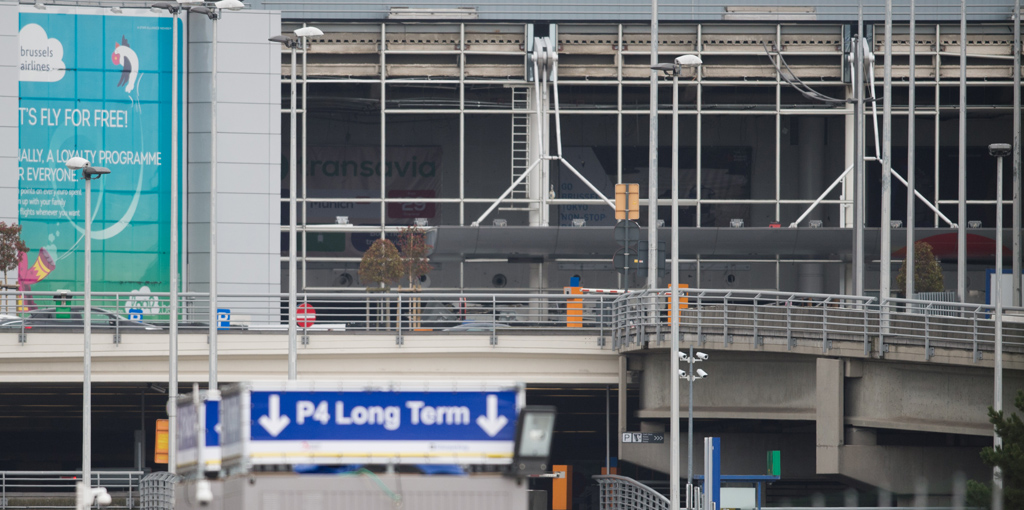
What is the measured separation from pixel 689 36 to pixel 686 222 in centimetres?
655

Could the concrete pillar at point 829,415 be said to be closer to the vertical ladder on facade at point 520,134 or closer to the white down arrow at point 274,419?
the white down arrow at point 274,419

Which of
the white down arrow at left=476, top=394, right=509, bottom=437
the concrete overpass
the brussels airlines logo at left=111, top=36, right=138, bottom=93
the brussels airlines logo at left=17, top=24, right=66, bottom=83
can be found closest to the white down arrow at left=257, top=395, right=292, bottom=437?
the white down arrow at left=476, top=394, right=509, bottom=437

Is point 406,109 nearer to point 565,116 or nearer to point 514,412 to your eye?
point 565,116

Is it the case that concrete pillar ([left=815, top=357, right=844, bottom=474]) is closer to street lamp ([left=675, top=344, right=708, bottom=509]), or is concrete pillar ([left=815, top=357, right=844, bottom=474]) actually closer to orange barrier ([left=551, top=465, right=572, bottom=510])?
street lamp ([left=675, top=344, right=708, bottom=509])

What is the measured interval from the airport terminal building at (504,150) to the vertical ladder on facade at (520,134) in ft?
0.43

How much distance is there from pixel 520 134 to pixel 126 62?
12934 millimetres

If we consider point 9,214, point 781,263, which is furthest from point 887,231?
point 9,214

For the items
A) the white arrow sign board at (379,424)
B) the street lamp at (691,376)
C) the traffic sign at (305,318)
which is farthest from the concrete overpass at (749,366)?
the white arrow sign board at (379,424)

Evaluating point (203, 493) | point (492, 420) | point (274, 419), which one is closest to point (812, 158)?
point (492, 420)

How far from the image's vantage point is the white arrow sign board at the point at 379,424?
28.8 feet

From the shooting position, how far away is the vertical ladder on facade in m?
45.0

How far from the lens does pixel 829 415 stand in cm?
2577

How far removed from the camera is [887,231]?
3594cm

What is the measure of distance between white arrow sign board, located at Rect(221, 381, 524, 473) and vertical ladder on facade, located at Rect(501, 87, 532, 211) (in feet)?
114
